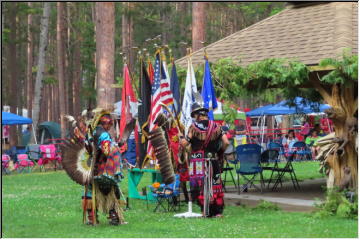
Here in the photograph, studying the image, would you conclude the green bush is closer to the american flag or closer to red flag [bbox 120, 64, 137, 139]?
the american flag

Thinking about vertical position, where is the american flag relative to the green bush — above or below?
above

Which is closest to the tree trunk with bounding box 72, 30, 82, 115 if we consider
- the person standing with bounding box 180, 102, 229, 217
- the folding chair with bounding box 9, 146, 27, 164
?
the folding chair with bounding box 9, 146, 27, 164

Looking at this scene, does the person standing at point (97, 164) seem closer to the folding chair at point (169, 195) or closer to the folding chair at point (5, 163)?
the folding chair at point (169, 195)

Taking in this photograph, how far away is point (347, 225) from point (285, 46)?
5070mm

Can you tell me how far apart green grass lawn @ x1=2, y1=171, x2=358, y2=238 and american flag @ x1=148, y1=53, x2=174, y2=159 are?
1564 millimetres

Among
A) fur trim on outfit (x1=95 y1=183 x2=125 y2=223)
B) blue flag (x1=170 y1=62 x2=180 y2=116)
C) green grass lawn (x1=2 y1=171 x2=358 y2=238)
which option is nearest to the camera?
green grass lawn (x1=2 y1=171 x2=358 y2=238)

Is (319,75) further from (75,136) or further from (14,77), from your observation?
(14,77)

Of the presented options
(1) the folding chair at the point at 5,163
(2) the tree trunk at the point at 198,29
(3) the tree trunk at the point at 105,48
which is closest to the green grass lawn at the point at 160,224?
(3) the tree trunk at the point at 105,48

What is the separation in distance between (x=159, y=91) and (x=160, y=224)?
3.18 meters

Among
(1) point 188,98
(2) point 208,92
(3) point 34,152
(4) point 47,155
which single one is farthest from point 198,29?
(1) point 188,98

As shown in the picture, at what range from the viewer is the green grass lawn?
9164 millimetres

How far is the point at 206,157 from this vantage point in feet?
35.1

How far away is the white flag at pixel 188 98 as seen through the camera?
40.0 feet

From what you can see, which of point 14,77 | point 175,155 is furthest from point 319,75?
point 14,77
